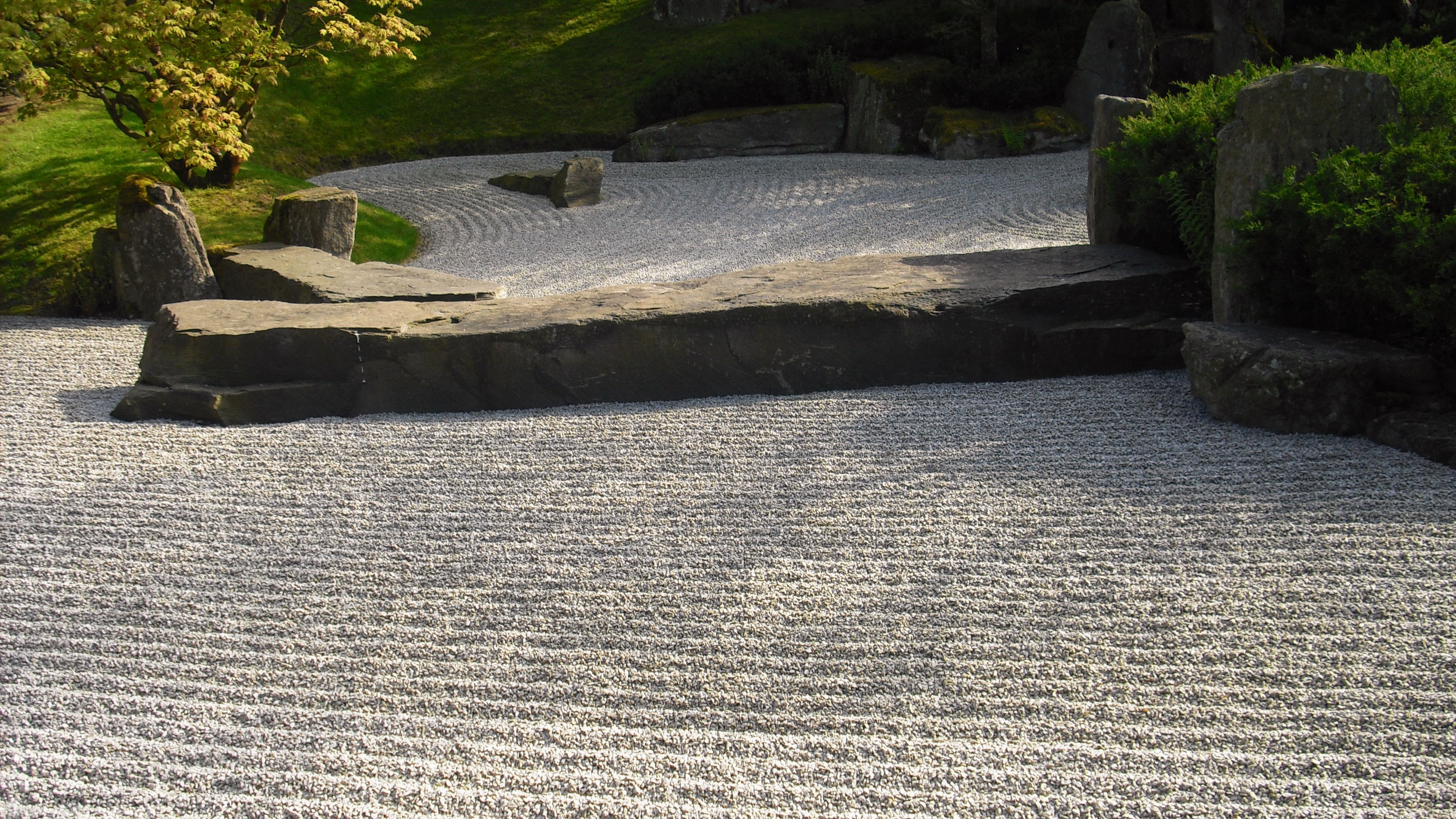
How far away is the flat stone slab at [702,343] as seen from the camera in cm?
504

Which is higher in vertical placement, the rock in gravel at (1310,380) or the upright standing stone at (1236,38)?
the upright standing stone at (1236,38)

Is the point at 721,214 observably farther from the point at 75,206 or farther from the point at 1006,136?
the point at 75,206

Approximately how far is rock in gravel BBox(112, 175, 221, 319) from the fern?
6.94m

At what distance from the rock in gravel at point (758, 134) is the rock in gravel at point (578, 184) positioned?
2.68 meters

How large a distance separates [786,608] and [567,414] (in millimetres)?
2286

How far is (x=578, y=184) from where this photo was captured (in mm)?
12297

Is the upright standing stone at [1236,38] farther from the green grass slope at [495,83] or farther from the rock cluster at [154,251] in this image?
the rock cluster at [154,251]

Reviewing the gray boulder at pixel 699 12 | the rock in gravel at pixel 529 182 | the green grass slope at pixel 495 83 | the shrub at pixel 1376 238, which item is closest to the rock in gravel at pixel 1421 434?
the shrub at pixel 1376 238

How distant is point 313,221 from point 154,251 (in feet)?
4.55

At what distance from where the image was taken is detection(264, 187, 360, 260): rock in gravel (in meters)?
8.71

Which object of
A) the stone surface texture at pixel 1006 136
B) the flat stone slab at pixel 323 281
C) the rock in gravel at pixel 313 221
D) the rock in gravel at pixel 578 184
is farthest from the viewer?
the stone surface texture at pixel 1006 136

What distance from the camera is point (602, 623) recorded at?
321 cm

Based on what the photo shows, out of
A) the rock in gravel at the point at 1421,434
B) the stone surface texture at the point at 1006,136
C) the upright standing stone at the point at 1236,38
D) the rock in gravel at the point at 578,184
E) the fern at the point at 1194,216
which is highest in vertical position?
the upright standing stone at the point at 1236,38

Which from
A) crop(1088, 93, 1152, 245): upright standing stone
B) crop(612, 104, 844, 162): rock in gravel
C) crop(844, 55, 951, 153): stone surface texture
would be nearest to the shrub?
crop(1088, 93, 1152, 245): upright standing stone
